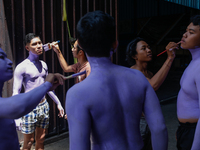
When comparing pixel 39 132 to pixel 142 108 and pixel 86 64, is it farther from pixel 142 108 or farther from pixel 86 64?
pixel 142 108

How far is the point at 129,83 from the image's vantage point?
121 cm

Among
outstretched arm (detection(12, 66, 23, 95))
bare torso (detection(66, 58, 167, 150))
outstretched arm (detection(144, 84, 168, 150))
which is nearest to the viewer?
bare torso (detection(66, 58, 167, 150))

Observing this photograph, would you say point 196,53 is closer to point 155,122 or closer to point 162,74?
point 162,74

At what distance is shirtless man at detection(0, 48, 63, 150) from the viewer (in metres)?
1.32

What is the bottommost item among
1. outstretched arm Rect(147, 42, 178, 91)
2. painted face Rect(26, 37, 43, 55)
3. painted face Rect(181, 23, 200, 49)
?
outstretched arm Rect(147, 42, 178, 91)

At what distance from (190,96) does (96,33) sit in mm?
1209

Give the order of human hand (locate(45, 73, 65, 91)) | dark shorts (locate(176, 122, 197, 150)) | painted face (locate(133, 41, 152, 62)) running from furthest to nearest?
1. painted face (locate(133, 41, 152, 62))
2. dark shorts (locate(176, 122, 197, 150))
3. human hand (locate(45, 73, 65, 91))

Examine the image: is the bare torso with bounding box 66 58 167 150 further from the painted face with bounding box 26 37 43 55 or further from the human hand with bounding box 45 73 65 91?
the painted face with bounding box 26 37 43 55

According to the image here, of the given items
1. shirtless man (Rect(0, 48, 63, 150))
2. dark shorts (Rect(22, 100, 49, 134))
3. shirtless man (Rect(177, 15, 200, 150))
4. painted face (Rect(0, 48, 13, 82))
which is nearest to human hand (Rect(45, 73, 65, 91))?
shirtless man (Rect(0, 48, 63, 150))

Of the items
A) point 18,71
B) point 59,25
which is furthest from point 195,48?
point 59,25

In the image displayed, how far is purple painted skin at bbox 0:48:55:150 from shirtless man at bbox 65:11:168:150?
0.32 m

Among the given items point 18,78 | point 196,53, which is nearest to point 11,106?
point 196,53

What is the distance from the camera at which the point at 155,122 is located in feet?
3.95

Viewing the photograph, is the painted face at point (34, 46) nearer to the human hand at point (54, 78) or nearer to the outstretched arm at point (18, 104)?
the human hand at point (54, 78)
